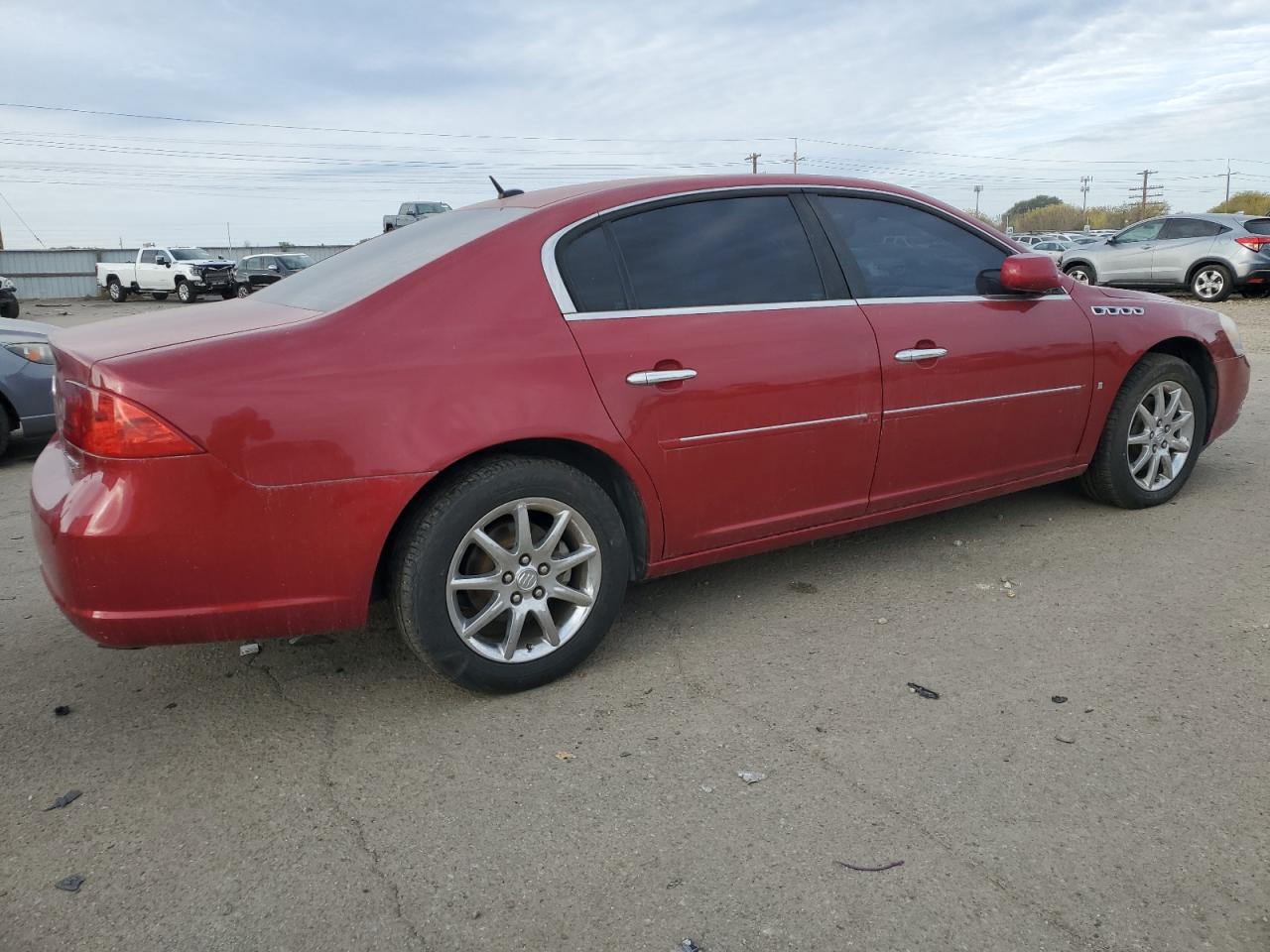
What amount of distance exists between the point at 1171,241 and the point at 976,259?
52.2ft

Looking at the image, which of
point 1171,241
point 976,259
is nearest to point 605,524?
point 976,259

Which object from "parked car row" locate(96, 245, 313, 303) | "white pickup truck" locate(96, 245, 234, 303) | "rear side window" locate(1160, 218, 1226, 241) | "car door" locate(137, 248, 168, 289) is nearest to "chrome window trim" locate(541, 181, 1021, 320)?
"rear side window" locate(1160, 218, 1226, 241)

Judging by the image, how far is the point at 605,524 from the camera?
3.12 metres

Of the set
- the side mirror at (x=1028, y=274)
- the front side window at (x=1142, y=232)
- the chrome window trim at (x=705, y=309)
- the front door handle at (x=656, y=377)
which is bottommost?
the front door handle at (x=656, y=377)

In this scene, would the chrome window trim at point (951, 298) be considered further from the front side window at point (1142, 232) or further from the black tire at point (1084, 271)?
the black tire at point (1084, 271)

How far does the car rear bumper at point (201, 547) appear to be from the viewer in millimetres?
2557

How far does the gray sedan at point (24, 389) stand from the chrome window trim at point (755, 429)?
549 centimetres

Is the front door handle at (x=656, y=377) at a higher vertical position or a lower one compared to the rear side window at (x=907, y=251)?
lower

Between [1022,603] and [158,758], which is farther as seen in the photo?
[1022,603]

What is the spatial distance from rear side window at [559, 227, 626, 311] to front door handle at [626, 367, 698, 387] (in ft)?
0.77

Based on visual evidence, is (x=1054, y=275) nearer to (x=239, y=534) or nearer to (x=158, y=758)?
(x=239, y=534)

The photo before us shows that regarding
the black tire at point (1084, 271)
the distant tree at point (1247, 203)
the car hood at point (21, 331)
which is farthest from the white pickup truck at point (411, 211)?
the distant tree at point (1247, 203)

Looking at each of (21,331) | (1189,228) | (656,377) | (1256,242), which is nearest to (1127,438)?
(656,377)

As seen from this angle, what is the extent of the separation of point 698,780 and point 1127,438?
124 inches
